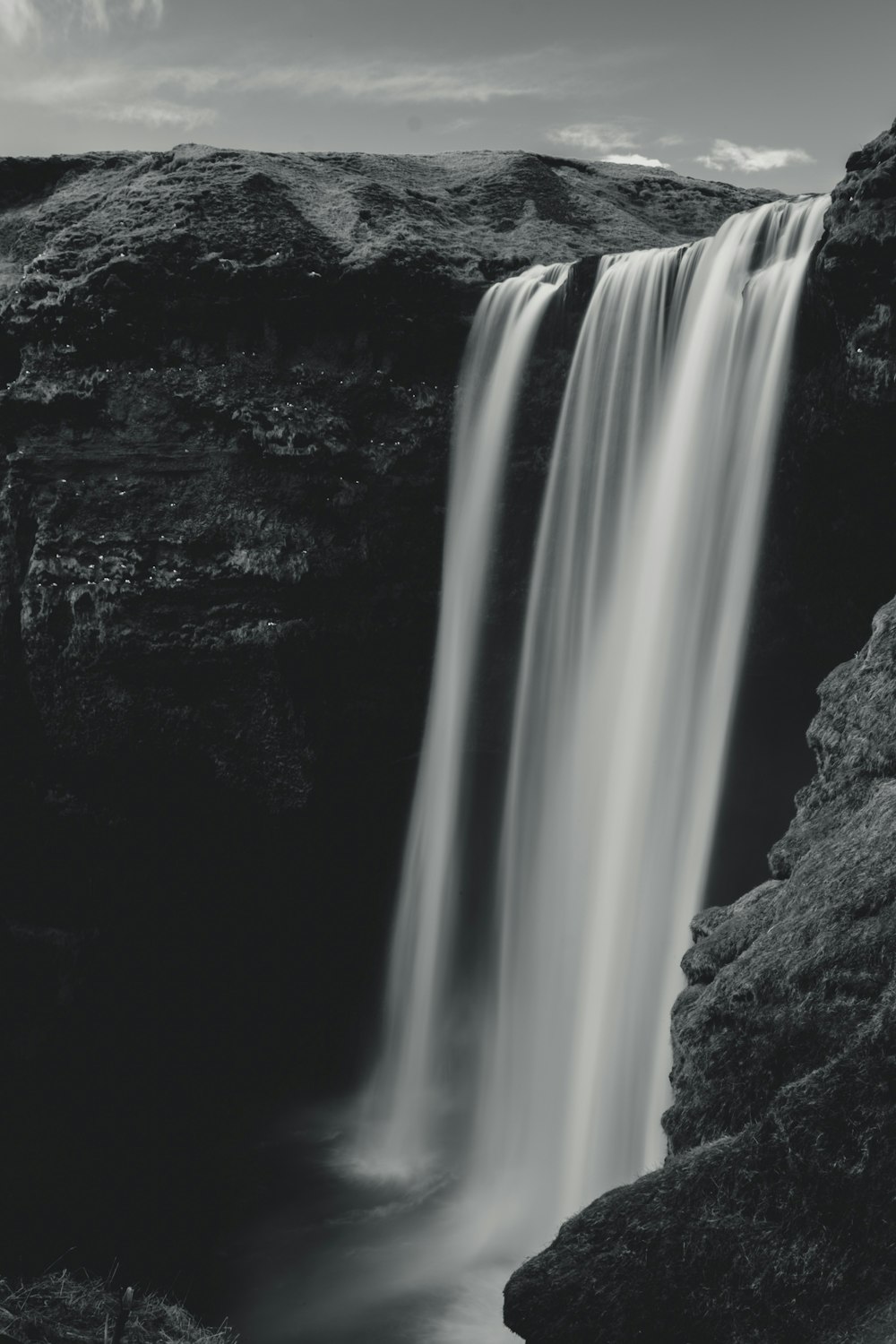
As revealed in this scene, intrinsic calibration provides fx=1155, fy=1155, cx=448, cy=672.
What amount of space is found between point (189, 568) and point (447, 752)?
3.38 m

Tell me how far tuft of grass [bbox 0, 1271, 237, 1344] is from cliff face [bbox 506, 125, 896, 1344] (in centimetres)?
269

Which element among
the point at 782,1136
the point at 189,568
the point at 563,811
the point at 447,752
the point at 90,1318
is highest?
the point at 189,568

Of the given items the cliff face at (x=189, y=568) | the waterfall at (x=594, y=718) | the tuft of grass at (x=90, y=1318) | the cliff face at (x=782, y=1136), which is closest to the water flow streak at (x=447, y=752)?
the waterfall at (x=594, y=718)

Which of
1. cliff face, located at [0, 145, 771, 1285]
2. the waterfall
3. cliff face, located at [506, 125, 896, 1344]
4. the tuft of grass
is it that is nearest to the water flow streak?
the waterfall

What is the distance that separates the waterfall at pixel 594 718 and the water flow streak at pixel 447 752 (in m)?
0.03

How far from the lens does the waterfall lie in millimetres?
9758

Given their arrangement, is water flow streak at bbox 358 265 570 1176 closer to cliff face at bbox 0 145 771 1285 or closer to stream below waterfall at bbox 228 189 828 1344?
stream below waterfall at bbox 228 189 828 1344

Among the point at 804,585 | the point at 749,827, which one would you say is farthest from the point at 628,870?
the point at 804,585

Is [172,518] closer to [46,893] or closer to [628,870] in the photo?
[46,893]

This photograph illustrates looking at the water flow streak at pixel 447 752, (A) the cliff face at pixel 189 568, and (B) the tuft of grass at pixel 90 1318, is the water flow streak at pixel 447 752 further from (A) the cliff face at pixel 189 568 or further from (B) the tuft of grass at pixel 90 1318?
(B) the tuft of grass at pixel 90 1318

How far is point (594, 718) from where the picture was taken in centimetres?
1088

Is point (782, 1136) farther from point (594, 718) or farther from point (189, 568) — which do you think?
point (189, 568)

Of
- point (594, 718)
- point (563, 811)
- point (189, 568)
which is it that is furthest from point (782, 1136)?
point (189, 568)

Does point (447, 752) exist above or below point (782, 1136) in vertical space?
above
